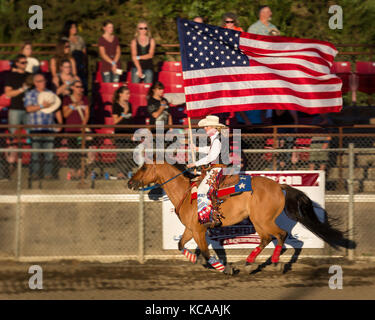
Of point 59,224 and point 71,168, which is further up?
point 71,168

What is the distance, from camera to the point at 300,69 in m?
10.9

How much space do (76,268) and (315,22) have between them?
12.4 meters

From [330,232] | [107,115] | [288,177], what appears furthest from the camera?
[107,115]

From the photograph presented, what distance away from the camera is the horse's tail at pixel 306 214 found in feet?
32.9

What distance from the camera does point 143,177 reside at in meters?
9.91

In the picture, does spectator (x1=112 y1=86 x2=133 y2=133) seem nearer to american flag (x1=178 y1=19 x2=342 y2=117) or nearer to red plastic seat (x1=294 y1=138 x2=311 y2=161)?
american flag (x1=178 y1=19 x2=342 y2=117)

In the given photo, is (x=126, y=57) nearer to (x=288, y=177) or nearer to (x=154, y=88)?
(x=154, y=88)

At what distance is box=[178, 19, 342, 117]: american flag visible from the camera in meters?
10.6

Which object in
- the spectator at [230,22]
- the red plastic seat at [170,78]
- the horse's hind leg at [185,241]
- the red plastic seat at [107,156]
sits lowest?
the horse's hind leg at [185,241]

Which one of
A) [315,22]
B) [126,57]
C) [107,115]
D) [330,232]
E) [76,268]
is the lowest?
[76,268]

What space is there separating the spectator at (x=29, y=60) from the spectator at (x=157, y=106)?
255 cm

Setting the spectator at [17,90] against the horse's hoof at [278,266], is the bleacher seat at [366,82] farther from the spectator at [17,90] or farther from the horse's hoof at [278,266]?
the spectator at [17,90]

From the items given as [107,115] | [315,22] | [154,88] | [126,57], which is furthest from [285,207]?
[315,22]

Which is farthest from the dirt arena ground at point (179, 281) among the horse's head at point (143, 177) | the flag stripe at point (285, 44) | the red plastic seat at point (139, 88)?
the flag stripe at point (285, 44)
